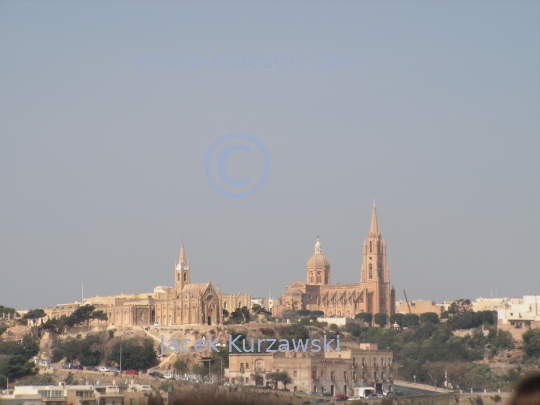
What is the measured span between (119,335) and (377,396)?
3203 centimetres

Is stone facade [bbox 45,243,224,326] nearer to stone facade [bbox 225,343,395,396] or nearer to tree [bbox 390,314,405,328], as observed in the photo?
stone facade [bbox 225,343,395,396]

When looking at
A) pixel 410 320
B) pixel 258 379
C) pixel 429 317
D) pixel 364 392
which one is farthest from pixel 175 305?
pixel 429 317

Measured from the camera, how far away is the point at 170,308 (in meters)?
95.6

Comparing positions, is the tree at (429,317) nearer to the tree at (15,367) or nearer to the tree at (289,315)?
the tree at (289,315)

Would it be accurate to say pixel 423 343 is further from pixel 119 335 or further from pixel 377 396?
pixel 377 396

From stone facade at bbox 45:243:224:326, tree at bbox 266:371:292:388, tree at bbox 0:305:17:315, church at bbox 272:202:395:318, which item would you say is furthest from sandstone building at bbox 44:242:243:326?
church at bbox 272:202:395:318

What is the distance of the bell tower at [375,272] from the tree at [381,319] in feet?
16.9

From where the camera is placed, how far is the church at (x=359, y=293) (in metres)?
144

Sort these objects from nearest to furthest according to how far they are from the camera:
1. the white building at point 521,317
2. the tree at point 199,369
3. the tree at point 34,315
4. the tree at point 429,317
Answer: the tree at point 199,369, the white building at point 521,317, the tree at point 34,315, the tree at point 429,317

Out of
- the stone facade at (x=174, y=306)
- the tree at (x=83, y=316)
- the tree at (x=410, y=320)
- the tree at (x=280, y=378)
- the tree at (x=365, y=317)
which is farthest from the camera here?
the tree at (x=365, y=317)

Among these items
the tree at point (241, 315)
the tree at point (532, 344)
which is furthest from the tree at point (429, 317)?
the tree at point (532, 344)

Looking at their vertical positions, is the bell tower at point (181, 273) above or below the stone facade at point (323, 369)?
above

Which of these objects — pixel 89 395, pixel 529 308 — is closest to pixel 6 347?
pixel 89 395

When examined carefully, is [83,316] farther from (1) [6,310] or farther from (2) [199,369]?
(2) [199,369]
